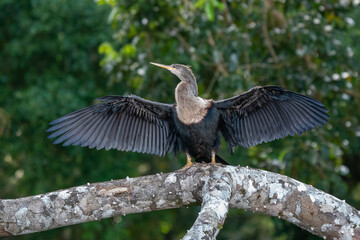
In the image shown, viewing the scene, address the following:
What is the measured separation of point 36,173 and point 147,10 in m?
3.42

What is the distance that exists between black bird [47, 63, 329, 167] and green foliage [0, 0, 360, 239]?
958mm

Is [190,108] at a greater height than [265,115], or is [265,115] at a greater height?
[190,108]

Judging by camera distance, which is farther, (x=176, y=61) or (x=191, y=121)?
(x=176, y=61)

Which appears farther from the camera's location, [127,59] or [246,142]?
[127,59]

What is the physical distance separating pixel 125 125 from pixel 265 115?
99 cm

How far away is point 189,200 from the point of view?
129 inches

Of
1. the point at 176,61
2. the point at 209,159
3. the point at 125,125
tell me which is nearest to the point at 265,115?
the point at 209,159

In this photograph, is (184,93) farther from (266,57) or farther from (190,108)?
(266,57)

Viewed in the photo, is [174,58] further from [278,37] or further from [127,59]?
[278,37]

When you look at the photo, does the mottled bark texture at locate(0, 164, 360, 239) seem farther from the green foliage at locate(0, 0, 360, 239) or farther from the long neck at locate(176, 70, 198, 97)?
the green foliage at locate(0, 0, 360, 239)

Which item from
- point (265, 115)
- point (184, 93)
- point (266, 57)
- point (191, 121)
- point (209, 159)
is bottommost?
point (266, 57)

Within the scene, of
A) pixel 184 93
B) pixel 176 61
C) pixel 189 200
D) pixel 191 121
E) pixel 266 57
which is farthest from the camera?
pixel 266 57

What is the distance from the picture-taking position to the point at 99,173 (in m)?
8.02

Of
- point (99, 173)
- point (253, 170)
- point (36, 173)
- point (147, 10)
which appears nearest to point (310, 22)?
point (147, 10)
